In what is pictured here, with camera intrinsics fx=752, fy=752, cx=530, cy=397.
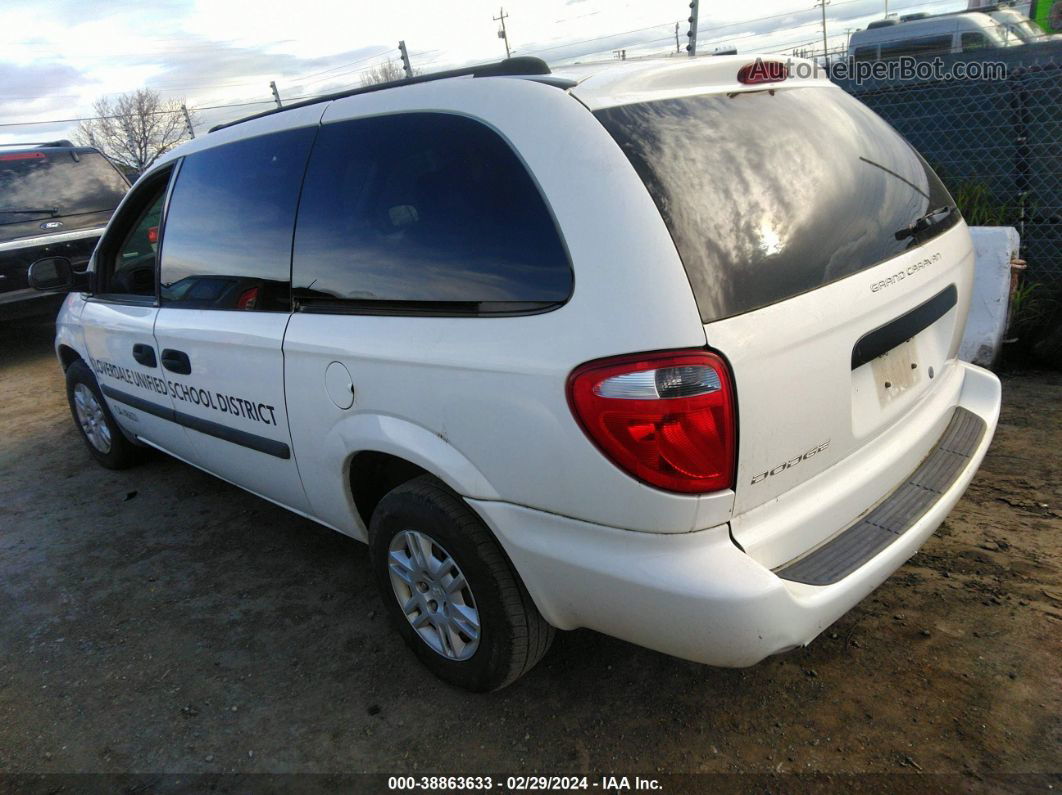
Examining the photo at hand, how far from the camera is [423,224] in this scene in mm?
2201

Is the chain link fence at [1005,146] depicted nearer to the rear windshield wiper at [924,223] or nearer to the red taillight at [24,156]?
the rear windshield wiper at [924,223]

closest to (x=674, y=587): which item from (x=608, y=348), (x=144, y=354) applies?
(x=608, y=348)

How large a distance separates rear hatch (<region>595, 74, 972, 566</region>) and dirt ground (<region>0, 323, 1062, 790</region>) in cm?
65

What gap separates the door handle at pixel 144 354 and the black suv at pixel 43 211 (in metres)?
4.83

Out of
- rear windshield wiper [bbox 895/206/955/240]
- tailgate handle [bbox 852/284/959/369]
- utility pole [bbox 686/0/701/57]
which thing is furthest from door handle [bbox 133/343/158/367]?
utility pole [bbox 686/0/701/57]

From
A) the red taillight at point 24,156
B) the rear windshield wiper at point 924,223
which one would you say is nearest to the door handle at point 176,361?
the rear windshield wiper at point 924,223

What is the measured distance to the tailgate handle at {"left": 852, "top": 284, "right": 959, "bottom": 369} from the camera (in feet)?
6.53

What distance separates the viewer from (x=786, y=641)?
179cm

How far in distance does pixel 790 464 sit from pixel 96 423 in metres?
Result: 4.29

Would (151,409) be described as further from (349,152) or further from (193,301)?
(349,152)

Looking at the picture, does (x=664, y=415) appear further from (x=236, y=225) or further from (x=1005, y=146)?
(x=1005, y=146)

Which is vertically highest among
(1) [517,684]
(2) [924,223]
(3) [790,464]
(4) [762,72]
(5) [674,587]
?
(4) [762,72]

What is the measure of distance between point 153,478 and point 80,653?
1.79 m

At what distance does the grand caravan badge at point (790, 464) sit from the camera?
180cm
